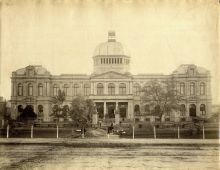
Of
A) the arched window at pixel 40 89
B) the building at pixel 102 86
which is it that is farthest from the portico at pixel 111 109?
the arched window at pixel 40 89

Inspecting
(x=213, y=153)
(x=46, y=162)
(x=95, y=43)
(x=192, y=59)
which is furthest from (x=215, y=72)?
(x=46, y=162)

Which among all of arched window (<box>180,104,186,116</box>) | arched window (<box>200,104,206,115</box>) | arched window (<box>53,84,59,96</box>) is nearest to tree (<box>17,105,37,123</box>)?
arched window (<box>53,84,59,96</box>)

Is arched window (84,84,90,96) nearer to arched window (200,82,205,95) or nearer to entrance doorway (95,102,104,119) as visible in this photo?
entrance doorway (95,102,104,119)

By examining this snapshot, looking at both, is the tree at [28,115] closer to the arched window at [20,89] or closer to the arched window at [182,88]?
the arched window at [20,89]

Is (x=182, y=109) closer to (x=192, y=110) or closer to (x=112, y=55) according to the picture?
(x=192, y=110)

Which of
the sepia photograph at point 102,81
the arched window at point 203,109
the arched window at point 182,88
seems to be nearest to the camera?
the sepia photograph at point 102,81

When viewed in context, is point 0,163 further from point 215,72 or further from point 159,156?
point 215,72

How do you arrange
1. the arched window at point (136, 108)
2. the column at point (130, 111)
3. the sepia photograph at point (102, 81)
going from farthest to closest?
the arched window at point (136, 108)
the column at point (130, 111)
the sepia photograph at point (102, 81)

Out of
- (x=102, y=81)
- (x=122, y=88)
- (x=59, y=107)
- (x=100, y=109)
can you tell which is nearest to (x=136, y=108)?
(x=122, y=88)
